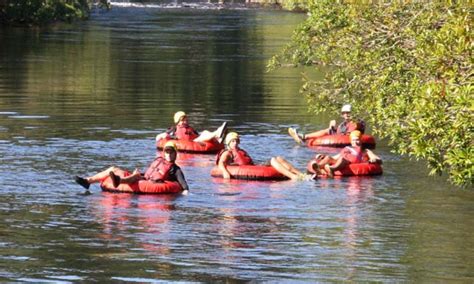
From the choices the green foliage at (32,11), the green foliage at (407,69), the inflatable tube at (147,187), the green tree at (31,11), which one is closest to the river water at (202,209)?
the inflatable tube at (147,187)

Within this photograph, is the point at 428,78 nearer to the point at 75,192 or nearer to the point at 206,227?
the point at 206,227

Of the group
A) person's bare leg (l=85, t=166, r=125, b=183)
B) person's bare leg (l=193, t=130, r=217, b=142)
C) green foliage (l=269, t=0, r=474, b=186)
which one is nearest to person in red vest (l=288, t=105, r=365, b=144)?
green foliage (l=269, t=0, r=474, b=186)

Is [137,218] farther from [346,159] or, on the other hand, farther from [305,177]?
[346,159]

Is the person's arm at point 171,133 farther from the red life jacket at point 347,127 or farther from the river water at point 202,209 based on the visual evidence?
the red life jacket at point 347,127

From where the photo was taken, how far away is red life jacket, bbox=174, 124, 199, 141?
127 feet

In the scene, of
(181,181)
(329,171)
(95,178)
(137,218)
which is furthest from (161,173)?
(329,171)

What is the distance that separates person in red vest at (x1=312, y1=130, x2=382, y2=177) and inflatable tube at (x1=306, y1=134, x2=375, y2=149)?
4.92 meters

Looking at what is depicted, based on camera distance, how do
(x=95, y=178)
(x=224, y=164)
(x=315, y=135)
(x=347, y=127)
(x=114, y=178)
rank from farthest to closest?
(x=315, y=135) → (x=347, y=127) → (x=224, y=164) → (x=95, y=178) → (x=114, y=178)

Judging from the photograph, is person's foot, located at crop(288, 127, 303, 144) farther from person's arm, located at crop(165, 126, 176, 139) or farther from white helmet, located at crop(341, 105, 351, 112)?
person's arm, located at crop(165, 126, 176, 139)

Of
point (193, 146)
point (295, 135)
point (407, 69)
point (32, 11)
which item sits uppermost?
point (407, 69)

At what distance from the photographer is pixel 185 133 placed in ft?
127

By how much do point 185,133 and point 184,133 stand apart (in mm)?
42

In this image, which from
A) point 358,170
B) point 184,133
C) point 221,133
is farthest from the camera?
point 184,133

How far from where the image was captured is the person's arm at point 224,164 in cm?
3250
